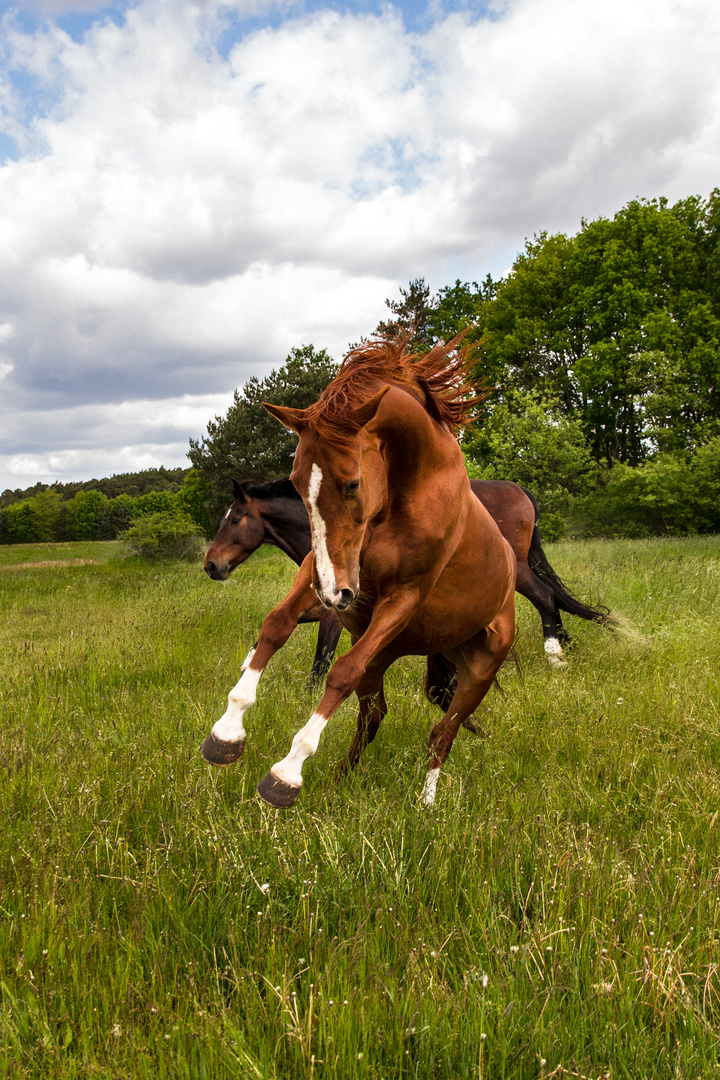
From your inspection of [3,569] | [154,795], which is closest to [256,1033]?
[154,795]

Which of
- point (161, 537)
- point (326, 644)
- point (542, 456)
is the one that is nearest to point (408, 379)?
point (326, 644)

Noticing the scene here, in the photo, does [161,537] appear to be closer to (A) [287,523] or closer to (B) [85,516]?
(A) [287,523]

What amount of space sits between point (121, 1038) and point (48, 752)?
2593 millimetres

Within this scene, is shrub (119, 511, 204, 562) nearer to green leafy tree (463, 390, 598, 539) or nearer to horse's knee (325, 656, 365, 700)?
green leafy tree (463, 390, 598, 539)

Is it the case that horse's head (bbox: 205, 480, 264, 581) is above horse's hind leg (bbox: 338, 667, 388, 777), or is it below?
above

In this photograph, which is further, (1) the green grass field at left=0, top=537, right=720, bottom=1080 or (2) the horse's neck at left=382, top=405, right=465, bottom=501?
(2) the horse's neck at left=382, top=405, right=465, bottom=501

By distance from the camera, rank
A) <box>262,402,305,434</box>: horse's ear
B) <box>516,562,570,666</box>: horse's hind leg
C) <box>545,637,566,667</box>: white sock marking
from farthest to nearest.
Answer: <box>516,562,570,666</box>: horse's hind leg, <box>545,637,566,667</box>: white sock marking, <box>262,402,305,434</box>: horse's ear

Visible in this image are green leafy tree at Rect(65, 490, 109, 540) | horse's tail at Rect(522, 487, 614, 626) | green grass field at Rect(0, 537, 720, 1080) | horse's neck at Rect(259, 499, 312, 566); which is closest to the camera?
green grass field at Rect(0, 537, 720, 1080)

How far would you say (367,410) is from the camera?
273cm

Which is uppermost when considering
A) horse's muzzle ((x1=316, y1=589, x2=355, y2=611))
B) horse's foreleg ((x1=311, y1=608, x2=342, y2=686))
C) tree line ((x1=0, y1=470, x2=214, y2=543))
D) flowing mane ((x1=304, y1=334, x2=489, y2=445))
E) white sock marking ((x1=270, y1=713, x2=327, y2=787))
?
tree line ((x1=0, y1=470, x2=214, y2=543))

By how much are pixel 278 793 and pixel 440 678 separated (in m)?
2.46

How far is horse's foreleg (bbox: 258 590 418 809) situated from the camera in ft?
8.05

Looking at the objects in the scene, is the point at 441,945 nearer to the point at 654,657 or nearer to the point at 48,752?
the point at 48,752

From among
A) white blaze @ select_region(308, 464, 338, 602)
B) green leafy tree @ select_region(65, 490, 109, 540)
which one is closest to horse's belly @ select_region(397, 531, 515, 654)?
white blaze @ select_region(308, 464, 338, 602)
